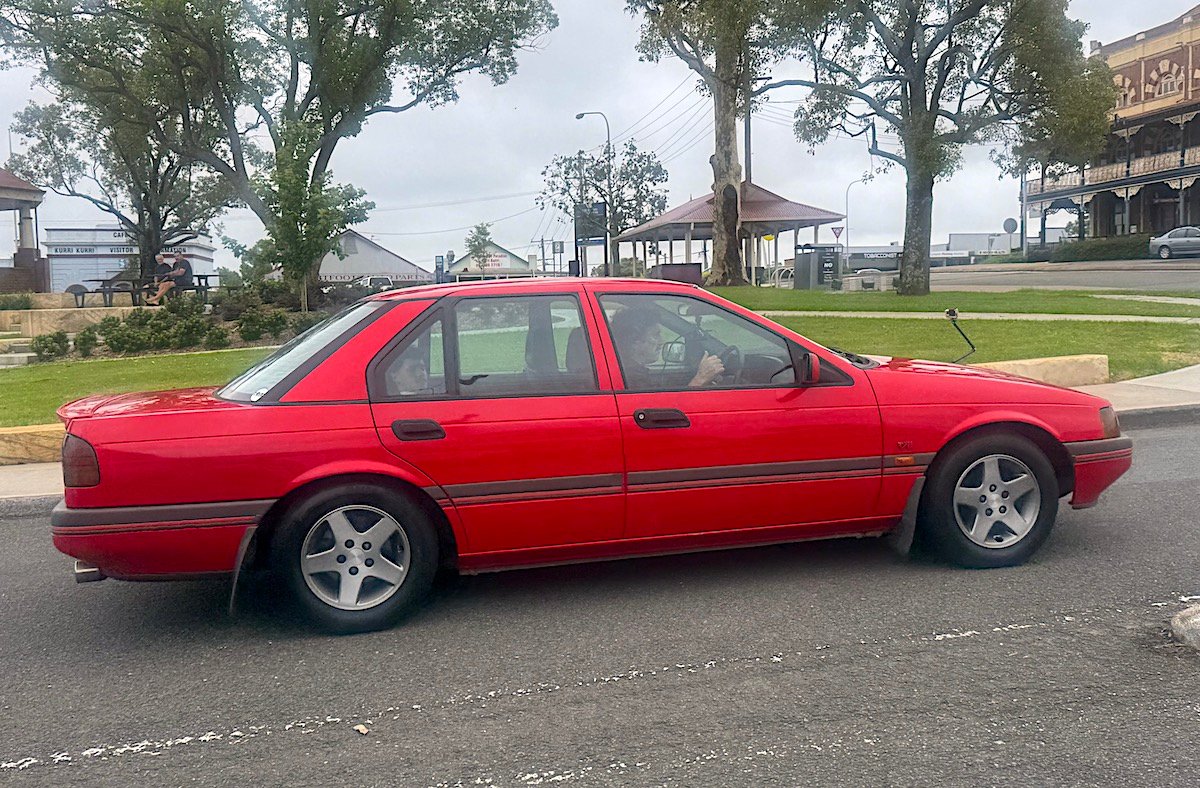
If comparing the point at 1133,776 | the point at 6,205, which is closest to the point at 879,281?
the point at 6,205

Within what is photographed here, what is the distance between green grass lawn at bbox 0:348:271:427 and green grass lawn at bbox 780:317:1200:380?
8.22 m

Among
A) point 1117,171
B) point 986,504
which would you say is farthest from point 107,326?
point 1117,171

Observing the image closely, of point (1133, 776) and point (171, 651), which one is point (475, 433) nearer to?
point (171, 651)

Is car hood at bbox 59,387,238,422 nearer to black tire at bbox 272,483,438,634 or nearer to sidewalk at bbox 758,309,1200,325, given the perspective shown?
black tire at bbox 272,483,438,634

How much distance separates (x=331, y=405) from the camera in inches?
177

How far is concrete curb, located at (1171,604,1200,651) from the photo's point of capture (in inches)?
160

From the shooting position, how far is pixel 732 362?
16.3 ft

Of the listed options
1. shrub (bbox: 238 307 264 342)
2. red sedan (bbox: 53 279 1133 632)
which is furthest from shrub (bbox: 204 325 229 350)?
red sedan (bbox: 53 279 1133 632)

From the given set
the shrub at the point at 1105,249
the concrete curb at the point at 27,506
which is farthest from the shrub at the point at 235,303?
the shrub at the point at 1105,249

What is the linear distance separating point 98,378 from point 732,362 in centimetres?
1148

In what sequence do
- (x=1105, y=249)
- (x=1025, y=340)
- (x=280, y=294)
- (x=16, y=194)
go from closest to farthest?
(x=1025, y=340) → (x=280, y=294) → (x=16, y=194) → (x=1105, y=249)

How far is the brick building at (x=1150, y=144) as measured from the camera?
46.2m

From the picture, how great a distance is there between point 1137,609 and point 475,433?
2.95 m

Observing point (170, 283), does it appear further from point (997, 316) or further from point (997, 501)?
point (997, 501)
